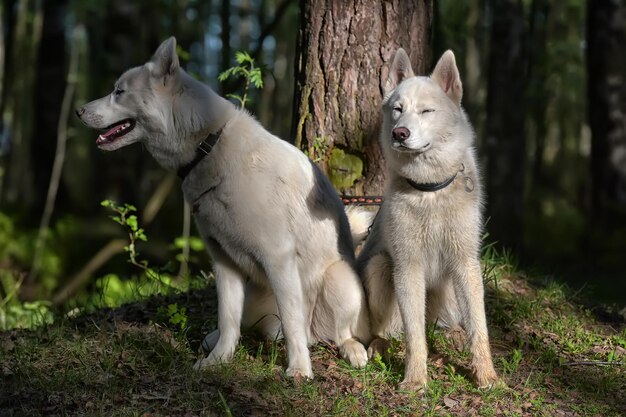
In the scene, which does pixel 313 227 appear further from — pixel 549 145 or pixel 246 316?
pixel 549 145

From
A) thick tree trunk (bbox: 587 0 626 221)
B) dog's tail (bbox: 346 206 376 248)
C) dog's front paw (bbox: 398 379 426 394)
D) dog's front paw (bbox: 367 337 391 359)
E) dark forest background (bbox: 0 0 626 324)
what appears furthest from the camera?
thick tree trunk (bbox: 587 0 626 221)

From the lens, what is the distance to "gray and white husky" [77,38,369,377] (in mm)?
4184

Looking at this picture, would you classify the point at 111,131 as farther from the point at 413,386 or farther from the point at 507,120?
the point at 507,120

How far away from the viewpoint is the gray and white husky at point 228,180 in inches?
165

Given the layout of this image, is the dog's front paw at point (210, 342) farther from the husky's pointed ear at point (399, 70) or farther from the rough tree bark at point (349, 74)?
the husky's pointed ear at point (399, 70)

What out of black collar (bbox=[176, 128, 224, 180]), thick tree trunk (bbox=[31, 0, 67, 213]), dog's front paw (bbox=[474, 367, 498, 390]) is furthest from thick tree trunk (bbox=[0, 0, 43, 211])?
dog's front paw (bbox=[474, 367, 498, 390])

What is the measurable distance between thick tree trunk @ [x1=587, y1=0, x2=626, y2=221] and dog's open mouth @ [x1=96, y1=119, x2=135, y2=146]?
9170 millimetres

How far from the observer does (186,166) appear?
4.33 meters

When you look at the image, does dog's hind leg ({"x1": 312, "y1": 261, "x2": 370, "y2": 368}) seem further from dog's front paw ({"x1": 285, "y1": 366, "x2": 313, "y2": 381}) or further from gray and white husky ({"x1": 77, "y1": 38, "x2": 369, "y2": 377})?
dog's front paw ({"x1": 285, "y1": 366, "x2": 313, "y2": 381})

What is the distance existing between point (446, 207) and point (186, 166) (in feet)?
5.10

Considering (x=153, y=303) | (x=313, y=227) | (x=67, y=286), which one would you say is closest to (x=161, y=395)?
(x=313, y=227)

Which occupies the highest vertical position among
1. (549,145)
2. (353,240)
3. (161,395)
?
(353,240)

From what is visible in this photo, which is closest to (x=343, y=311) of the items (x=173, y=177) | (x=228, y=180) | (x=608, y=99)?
(x=228, y=180)

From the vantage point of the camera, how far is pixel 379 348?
4.57 metres
